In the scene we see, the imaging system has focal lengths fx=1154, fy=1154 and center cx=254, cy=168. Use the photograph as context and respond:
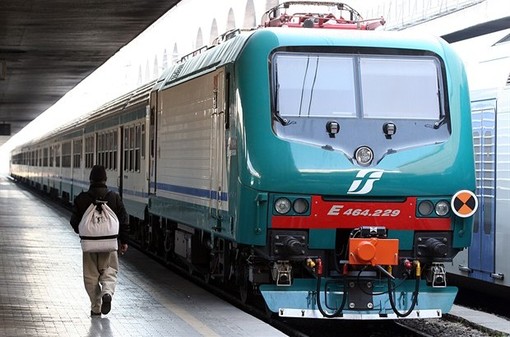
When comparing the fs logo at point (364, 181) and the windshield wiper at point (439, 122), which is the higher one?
the windshield wiper at point (439, 122)

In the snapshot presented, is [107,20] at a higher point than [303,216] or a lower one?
higher

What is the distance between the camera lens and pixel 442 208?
1120cm

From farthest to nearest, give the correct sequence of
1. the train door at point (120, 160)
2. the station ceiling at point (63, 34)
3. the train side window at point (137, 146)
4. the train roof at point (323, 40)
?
1. the train door at point (120, 160)
2. the station ceiling at point (63, 34)
3. the train side window at point (137, 146)
4. the train roof at point (323, 40)

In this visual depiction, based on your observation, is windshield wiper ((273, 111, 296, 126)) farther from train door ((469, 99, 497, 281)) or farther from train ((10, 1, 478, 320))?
train door ((469, 99, 497, 281))

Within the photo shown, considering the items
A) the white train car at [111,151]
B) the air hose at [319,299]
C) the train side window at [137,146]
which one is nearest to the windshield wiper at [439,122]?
the air hose at [319,299]

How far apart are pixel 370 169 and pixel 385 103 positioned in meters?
0.77

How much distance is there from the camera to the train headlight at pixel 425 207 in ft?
36.6

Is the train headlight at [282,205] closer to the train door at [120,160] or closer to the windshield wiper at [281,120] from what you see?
the windshield wiper at [281,120]

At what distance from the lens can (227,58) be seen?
39.8 ft

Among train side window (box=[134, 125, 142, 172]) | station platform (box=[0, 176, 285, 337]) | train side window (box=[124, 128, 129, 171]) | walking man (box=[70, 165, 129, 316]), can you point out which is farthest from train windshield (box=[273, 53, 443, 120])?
train side window (box=[124, 128, 129, 171])

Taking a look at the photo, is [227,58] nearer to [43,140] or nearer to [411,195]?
[411,195]

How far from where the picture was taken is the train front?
430 inches

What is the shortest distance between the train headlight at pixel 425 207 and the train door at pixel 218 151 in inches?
81.8

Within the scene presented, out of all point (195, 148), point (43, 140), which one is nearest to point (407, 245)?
point (195, 148)
